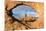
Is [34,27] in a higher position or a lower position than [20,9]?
lower

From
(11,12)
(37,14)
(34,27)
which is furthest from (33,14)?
(11,12)

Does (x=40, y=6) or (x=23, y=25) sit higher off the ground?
(x=40, y=6)

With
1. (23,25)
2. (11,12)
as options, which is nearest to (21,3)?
(11,12)

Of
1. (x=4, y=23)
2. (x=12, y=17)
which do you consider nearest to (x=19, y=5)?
(x=12, y=17)

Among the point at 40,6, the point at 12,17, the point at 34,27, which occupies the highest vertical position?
the point at 40,6

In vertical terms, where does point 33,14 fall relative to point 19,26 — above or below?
above

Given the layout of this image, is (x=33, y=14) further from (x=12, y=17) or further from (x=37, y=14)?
(x=12, y=17)

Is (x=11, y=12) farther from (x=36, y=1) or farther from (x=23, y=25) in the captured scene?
(x=36, y=1)
